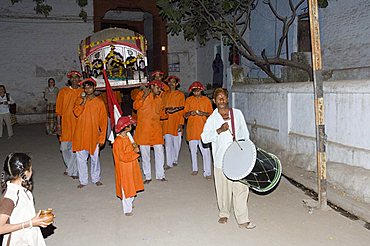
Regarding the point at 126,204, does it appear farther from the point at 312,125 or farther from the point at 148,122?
the point at 312,125

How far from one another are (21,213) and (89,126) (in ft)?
11.5

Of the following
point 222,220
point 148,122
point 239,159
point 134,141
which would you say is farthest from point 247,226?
point 148,122

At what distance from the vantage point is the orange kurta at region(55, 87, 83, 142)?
684 centimetres

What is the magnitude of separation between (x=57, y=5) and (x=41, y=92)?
160 inches

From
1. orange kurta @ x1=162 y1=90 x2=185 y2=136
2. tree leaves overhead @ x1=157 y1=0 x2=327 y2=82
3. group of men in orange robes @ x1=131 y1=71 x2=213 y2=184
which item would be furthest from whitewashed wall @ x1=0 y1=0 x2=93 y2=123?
orange kurta @ x1=162 y1=90 x2=185 y2=136

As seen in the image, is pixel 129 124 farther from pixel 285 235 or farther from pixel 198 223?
pixel 285 235

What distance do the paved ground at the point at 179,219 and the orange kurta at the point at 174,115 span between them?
1068mm

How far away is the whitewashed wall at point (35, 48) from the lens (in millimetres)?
16906

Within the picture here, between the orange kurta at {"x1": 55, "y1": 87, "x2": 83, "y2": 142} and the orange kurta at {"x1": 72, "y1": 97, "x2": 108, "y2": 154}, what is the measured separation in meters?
0.58

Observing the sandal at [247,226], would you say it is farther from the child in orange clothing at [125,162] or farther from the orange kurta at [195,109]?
the orange kurta at [195,109]

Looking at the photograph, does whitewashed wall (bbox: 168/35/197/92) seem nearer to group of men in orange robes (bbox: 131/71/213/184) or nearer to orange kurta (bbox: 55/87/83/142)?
group of men in orange robes (bbox: 131/71/213/184)

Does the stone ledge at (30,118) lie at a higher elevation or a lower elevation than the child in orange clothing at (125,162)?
higher

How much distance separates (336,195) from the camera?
522 centimetres

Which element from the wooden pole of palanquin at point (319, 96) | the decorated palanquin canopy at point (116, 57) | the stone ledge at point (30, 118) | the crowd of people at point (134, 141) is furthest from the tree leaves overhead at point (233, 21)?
the stone ledge at point (30, 118)
